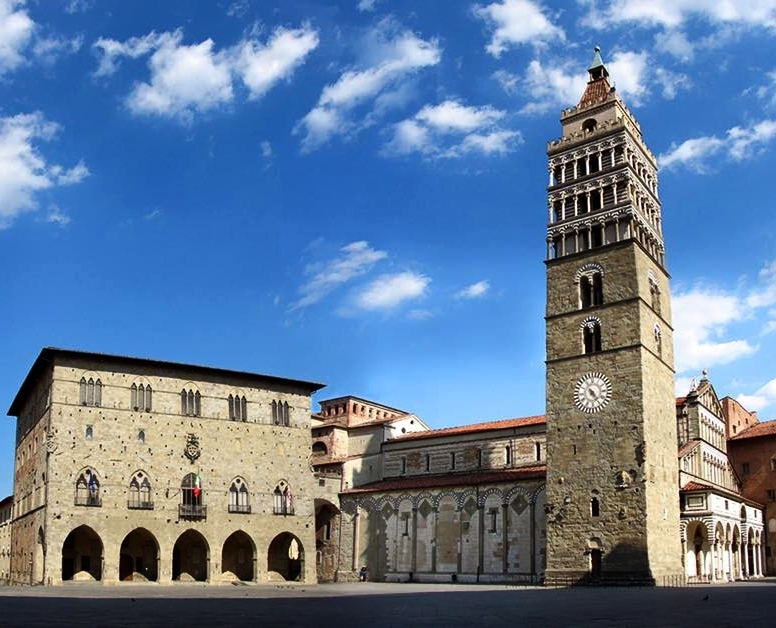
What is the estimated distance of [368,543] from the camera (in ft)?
172

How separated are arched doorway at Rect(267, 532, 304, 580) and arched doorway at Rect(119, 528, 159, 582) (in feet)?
22.9

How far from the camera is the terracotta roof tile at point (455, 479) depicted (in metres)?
46.5

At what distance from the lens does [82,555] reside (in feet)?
144

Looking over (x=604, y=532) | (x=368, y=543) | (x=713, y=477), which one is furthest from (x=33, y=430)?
(x=713, y=477)

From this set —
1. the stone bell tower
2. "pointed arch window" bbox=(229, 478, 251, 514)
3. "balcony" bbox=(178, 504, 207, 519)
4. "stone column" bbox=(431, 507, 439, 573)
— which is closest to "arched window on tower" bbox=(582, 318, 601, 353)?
the stone bell tower

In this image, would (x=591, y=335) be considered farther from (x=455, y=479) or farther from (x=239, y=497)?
(x=239, y=497)

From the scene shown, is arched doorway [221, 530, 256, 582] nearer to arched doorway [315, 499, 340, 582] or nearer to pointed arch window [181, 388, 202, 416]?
arched doorway [315, 499, 340, 582]

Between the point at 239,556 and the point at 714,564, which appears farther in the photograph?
the point at 239,556

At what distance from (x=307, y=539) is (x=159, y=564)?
8875mm

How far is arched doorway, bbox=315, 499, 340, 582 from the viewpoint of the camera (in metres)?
53.8

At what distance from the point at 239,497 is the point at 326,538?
9684mm

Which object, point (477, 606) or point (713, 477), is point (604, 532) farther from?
point (477, 606)

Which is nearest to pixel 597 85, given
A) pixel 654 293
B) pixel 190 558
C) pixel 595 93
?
pixel 595 93

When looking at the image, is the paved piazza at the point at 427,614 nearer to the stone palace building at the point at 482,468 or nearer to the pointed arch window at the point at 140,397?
the stone palace building at the point at 482,468
